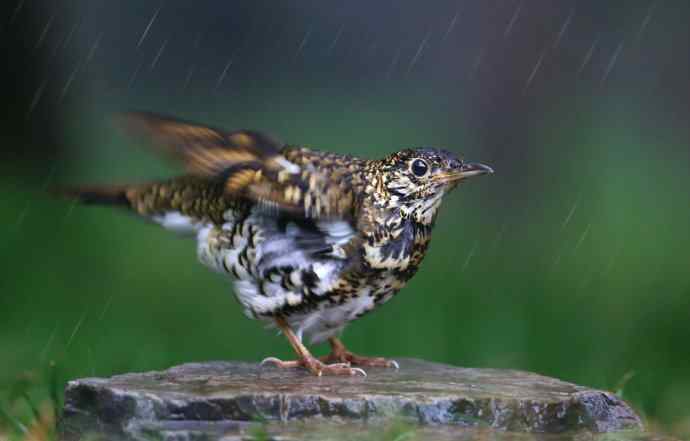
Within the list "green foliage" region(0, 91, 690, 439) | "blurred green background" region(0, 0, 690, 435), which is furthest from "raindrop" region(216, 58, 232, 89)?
"green foliage" region(0, 91, 690, 439)

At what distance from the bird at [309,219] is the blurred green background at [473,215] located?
14.0 inches

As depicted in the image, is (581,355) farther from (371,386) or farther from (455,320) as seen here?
(371,386)

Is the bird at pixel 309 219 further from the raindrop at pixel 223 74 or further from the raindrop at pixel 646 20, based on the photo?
the raindrop at pixel 223 74

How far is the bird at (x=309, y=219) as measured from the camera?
4574 millimetres

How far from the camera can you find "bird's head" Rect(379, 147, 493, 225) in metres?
4.68

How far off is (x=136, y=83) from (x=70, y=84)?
4593 mm

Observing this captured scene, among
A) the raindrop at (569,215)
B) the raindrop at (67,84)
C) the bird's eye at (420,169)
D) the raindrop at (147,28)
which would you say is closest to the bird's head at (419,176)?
the bird's eye at (420,169)

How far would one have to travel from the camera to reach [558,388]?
433cm

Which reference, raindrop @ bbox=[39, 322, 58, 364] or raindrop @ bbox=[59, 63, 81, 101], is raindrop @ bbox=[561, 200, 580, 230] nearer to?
raindrop @ bbox=[39, 322, 58, 364]

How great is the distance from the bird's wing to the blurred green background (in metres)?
0.19

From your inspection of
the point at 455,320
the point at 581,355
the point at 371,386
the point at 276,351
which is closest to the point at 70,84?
the point at 276,351

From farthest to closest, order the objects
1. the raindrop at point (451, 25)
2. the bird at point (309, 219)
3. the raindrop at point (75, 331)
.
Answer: the raindrop at point (451, 25), the raindrop at point (75, 331), the bird at point (309, 219)

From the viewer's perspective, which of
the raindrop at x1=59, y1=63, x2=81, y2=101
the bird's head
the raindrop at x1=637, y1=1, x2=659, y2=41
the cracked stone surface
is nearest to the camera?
the cracked stone surface

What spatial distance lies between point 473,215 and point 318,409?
4420 mm
